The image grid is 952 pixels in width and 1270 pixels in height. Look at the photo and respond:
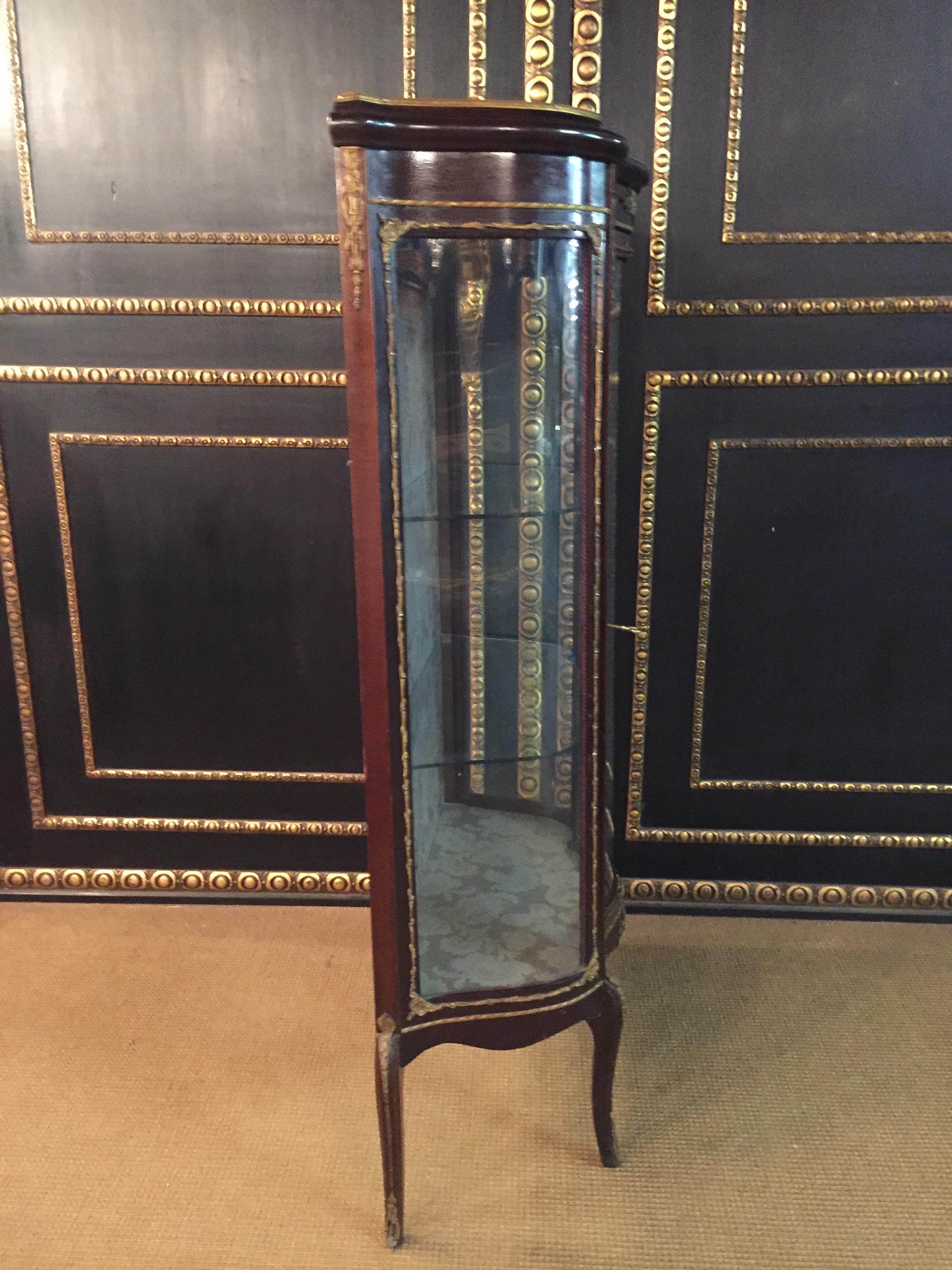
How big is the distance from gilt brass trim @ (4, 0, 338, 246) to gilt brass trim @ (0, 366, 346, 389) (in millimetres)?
203

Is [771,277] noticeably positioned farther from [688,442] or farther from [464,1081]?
[464,1081]

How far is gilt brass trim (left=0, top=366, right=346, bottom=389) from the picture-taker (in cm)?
159

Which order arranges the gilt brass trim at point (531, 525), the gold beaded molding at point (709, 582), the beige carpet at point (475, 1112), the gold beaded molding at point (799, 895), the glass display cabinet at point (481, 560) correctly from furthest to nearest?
1. the gold beaded molding at point (799, 895)
2. the gold beaded molding at point (709, 582)
3. the beige carpet at point (475, 1112)
4. the gilt brass trim at point (531, 525)
5. the glass display cabinet at point (481, 560)

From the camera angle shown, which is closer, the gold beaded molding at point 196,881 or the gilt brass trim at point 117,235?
the gilt brass trim at point 117,235

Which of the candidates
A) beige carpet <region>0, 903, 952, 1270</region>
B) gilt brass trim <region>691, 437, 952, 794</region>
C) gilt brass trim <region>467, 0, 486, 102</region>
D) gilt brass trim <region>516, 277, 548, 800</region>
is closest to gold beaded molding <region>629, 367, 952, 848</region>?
gilt brass trim <region>691, 437, 952, 794</region>

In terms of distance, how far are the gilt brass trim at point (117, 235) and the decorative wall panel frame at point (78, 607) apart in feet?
0.67

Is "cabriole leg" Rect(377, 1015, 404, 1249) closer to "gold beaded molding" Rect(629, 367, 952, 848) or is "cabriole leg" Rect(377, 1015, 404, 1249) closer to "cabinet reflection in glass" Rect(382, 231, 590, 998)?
"cabinet reflection in glass" Rect(382, 231, 590, 998)

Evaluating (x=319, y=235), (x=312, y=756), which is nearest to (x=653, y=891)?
(x=312, y=756)

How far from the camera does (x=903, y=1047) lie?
144 centimetres


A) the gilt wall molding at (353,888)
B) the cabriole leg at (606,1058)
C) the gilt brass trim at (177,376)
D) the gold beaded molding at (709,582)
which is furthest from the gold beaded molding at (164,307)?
the cabriole leg at (606,1058)

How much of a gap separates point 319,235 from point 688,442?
2.34 ft

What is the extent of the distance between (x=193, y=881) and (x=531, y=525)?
1146mm

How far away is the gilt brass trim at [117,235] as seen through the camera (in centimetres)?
152

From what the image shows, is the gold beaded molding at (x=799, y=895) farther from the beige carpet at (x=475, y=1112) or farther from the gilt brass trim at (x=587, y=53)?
the gilt brass trim at (x=587, y=53)
